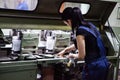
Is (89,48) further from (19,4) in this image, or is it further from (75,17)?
(19,4)

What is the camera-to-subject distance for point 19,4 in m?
3.46

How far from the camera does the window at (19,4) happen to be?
3.27 m

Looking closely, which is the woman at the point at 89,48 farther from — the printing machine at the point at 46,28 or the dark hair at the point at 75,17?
the printing machine at the point at 46,28

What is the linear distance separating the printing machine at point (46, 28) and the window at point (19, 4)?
0.19ft

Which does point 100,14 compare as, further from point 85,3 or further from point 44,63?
point 44,63

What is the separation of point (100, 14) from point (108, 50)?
0.71 m

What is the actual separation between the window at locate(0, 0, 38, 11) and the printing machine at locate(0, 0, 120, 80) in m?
0.06

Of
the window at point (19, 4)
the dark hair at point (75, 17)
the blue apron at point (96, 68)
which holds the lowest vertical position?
the blue apron at point (96, 68)

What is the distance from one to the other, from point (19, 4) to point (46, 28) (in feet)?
1.92

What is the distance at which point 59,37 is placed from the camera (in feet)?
12.0

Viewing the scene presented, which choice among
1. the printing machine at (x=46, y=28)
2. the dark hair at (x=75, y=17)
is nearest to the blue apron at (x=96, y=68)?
the dark hair at (x=75, y=17)

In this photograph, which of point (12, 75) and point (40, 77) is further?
point (40, 77)

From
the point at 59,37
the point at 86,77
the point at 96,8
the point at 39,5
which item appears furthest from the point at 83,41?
the point at 96,8

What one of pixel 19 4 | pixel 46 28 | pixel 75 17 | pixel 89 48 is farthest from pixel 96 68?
pixel 19 4
